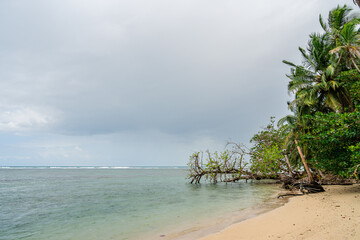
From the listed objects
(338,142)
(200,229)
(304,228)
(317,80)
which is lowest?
(200,229)

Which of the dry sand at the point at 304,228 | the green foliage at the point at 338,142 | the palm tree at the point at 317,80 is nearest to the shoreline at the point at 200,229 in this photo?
the dry sand at the point at 304,228

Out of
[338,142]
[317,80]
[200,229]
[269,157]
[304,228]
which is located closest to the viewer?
[304,228]

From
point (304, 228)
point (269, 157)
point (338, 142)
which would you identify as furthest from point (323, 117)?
point (269, 157)

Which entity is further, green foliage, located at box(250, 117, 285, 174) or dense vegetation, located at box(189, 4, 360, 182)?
green foliage, located at box(250, 117, 285, 174)

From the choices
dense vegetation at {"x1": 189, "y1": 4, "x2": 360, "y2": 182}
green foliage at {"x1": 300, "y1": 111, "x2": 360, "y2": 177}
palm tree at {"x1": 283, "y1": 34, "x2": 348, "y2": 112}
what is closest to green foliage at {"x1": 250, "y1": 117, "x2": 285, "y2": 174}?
dense vegetation at {"x1": 189, "y1": 4, "x2": 360, "y2": 182}

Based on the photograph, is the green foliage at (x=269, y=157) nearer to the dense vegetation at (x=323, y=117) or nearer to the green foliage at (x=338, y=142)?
the dense vegetation at (x=323, y=117)

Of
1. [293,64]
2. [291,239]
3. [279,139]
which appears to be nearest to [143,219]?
[291,239]

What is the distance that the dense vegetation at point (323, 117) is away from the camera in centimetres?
1016

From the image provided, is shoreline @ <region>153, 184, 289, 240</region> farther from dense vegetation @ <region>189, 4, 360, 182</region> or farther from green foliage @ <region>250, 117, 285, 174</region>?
green foliage @ <region>250, 117, 285, 174</region>

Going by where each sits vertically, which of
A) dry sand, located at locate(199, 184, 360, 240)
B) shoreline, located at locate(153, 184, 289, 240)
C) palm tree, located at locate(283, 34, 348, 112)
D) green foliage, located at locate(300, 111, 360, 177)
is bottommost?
shoreline, located at locate(153, 184, 289, 240)

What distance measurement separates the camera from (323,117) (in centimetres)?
1086

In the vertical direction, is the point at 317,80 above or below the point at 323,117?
above

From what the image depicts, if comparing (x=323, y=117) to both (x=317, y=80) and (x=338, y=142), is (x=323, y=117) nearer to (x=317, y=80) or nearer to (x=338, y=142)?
(x=338, y=142)

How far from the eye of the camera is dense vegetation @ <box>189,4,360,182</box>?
33.3ft
